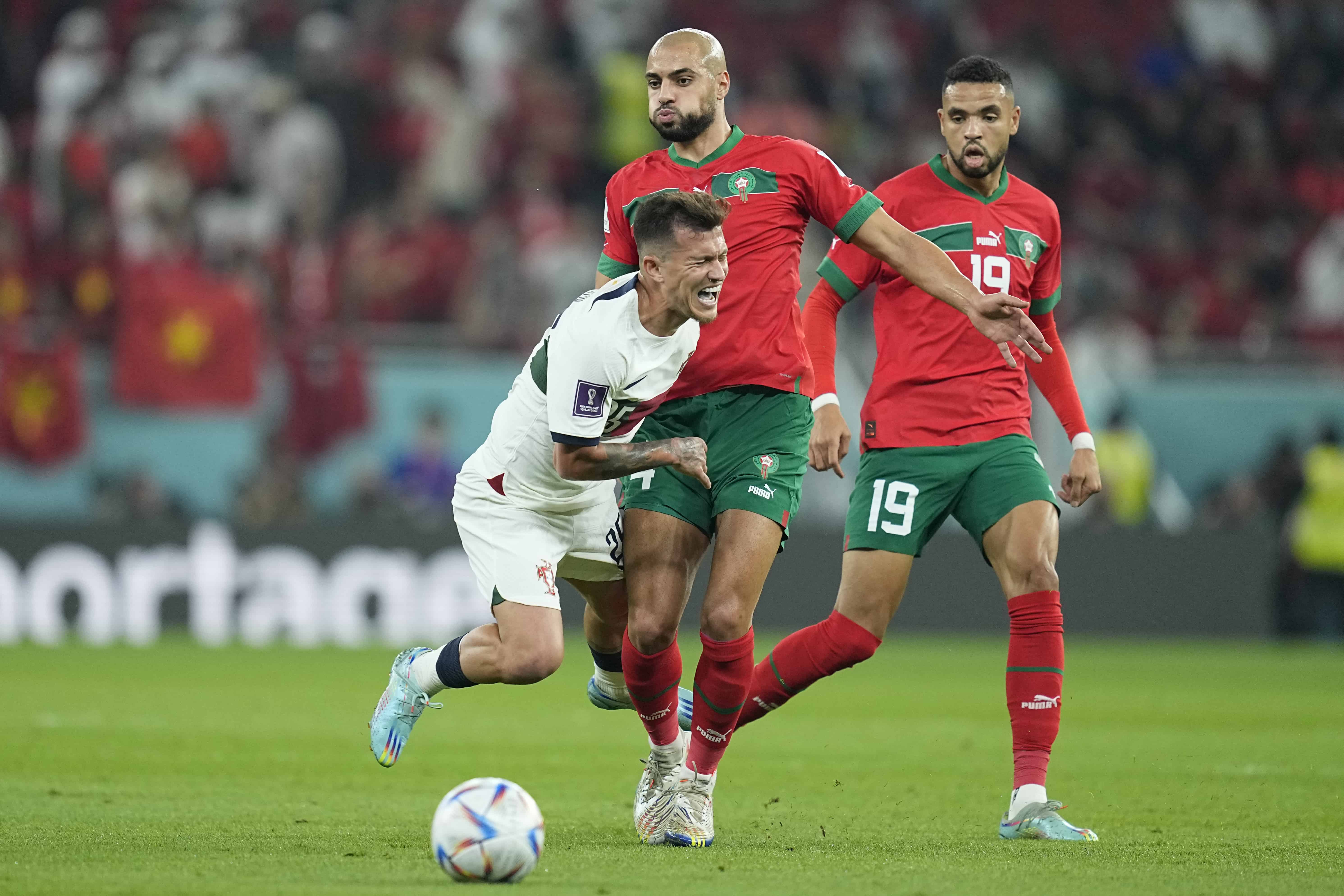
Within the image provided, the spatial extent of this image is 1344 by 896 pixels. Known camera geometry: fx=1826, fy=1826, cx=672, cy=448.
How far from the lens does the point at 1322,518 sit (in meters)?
16.0

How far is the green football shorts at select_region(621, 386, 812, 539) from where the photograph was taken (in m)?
6.23

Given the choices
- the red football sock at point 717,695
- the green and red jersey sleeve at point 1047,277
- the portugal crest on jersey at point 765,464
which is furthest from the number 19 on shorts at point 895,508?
the green and red jersey sleeve at point 1047,277

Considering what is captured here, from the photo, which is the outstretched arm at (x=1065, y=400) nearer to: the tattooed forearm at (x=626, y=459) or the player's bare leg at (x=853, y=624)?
the player's bare leg at (x=853, y=624)

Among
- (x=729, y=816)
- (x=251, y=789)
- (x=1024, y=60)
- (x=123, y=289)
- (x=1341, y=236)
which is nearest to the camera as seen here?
(x=729, y=816)

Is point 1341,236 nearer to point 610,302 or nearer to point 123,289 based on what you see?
point 123,289

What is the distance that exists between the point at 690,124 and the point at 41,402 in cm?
1051

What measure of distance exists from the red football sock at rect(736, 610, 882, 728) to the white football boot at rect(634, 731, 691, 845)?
0.25 meters

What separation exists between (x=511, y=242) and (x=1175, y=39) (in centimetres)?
916

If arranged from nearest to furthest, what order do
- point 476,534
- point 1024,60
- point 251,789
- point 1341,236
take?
1. point 476,534
2. point 251,789
3. point 1341,236
4. point 1024,60

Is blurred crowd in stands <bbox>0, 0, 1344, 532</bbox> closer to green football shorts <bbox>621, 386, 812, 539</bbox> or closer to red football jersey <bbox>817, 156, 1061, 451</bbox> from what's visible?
red football jersey <bbox>817, 156, 1061, 451</bbox>

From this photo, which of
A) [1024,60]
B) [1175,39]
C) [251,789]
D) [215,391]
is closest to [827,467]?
[251,789]

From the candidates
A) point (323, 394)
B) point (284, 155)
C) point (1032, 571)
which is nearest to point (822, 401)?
point (1032, 571)

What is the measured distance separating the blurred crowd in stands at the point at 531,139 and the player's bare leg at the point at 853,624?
31.7ft

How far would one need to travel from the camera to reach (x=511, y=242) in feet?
53.8
